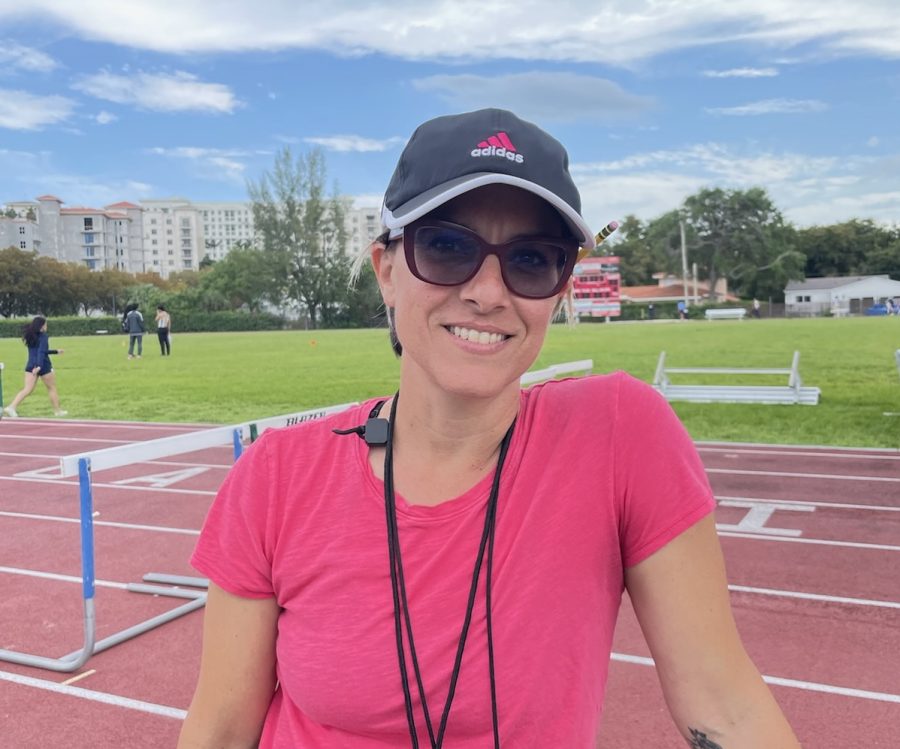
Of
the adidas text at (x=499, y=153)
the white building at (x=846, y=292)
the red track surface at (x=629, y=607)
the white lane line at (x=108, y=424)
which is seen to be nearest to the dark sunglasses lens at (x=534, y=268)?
the adidas text at (x=499, y=153)

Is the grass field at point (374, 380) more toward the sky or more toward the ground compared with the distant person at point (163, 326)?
more toward the ground

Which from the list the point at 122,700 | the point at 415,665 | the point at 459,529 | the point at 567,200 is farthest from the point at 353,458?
the point at 122,700

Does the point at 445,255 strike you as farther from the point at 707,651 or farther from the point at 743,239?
the point at 743,239

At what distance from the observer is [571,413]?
A: 1.29m

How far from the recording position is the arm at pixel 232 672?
4.30ft

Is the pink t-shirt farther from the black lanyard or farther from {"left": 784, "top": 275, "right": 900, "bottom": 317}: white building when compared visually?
{"left": 784, "top": 275, "right": 900, "bottom": 317}: white building

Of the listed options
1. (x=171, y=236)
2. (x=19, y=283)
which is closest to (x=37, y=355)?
(x=19, y=283)

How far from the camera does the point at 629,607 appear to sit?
486cm

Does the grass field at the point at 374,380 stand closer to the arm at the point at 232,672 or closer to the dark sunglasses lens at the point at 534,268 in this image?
the dark sunglasses lens at the point at 534,268

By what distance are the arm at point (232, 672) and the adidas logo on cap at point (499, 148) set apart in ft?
2.59

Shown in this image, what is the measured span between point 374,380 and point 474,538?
1777cm

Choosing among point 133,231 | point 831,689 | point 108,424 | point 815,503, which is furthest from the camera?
point 133,231

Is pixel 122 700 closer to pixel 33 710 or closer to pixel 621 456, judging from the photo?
pixel 33 710

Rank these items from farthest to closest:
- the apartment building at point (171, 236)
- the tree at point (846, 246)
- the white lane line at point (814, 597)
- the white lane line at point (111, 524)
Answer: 1. the apartment building at point (171, 236)
2. the tree at point (846, 246)
3. the white lane line at point (111, 524)
4. the white lane line at point (814, 597)
